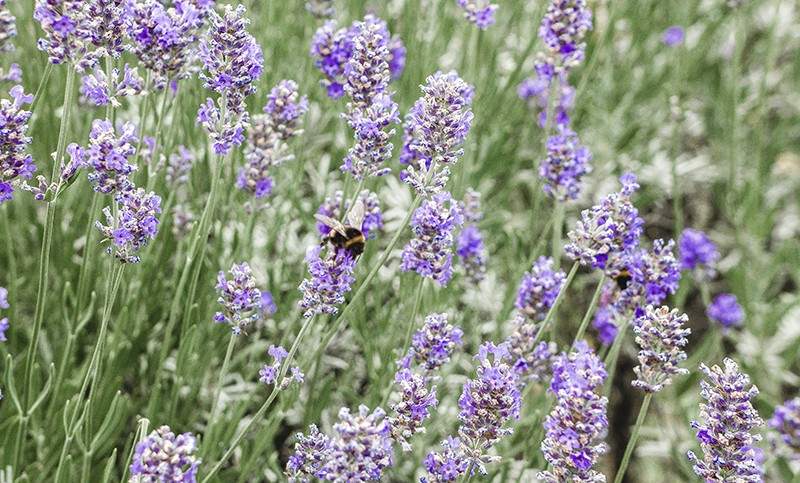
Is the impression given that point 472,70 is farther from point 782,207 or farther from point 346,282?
point 782,207

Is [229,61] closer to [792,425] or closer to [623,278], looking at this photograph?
[623,278]

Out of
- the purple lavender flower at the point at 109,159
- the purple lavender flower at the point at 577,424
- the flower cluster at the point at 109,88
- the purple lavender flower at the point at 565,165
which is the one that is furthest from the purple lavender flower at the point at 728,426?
the flower cluster at the point at 109,88

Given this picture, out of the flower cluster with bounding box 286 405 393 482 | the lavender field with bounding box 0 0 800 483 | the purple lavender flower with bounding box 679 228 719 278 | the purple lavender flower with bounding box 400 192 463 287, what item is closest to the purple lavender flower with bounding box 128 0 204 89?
the lavender field with bounding box 0 0 800 483

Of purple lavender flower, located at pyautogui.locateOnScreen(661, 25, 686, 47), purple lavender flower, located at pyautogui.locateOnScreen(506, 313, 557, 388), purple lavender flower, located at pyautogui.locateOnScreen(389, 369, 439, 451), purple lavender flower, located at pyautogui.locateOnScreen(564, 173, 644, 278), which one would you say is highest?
purple lavender flower, located at pyautogui.locateOnScreen(661, 25, 686, 47)

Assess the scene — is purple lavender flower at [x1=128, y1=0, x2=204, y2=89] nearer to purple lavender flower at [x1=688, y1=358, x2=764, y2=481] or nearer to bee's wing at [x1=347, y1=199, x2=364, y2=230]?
bee's wing at [x1=347, y1=199, x2=364, y2=230]

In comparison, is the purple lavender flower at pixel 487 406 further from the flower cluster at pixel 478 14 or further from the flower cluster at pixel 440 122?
the flower cluster at pixel 478 14

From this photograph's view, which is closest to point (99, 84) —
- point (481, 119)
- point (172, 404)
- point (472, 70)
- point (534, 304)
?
point (172, 404)
